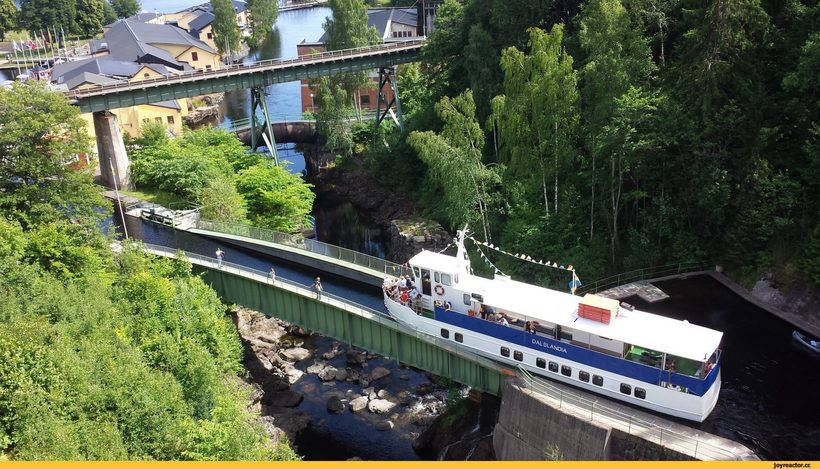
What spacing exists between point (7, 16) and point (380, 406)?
154m

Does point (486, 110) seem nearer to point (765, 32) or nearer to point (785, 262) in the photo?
point (765, 32)

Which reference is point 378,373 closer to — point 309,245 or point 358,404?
point 358,404

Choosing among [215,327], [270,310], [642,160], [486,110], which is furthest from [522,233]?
[215,327]

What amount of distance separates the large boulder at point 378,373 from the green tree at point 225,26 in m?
96.3

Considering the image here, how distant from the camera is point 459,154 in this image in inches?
1748

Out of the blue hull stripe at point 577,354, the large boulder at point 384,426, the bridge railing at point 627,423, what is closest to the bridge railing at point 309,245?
the blue hull stripe at point 577,354

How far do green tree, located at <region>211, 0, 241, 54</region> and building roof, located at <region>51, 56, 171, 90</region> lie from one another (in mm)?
31452

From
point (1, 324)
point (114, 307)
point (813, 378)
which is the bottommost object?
point (813, 378)

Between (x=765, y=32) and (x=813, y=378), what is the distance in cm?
1985

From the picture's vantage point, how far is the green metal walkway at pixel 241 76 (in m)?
60.5

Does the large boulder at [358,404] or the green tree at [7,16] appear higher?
the green tree at [7,16]

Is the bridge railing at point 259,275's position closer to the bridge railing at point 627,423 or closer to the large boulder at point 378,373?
the large boulder at point 378,373

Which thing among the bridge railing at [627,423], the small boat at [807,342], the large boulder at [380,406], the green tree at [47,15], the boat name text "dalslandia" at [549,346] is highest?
the green tree at [47,15]

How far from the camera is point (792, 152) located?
3675 cm
